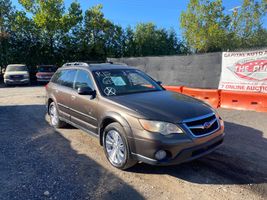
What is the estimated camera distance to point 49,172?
13.8 feet

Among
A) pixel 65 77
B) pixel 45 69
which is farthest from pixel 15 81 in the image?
pixel 65 77

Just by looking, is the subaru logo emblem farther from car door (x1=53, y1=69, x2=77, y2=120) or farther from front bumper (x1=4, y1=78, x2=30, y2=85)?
front bumper (x1=4, y1=78, x2=30, y2=85)

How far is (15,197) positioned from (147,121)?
2055mm

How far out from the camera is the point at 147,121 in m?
3.79

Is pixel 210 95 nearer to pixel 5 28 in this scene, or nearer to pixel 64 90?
pixel 64 90

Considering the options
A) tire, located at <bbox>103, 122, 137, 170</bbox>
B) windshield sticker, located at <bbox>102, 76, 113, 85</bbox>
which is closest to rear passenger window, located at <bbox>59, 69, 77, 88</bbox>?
windshield sticker, located at <bbox>102, 76, 113, 85</bbox>

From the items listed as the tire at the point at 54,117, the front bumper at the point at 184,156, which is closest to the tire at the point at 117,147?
the front bumper at the point at 184,156

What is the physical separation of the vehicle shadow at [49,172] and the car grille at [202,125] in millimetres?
1206

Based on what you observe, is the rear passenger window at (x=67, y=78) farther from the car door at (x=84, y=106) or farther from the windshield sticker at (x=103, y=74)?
the windshield sticker at (x=103, y=74)

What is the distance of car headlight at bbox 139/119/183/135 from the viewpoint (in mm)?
3711

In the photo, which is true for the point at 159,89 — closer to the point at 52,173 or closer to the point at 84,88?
the point at 84,88

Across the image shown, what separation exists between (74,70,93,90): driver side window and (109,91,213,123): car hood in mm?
827

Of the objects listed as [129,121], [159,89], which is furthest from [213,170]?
[159,89]

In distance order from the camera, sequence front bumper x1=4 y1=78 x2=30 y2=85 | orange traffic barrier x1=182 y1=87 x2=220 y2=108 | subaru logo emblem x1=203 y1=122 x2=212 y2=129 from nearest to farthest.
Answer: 1. subaru logo emblem x1=203 y1=122 x2=212 y2=129
2. orange traffic barrier x1=182 y1=87 x2=220 y2=108
3. front bumper x1=4 y1=78 x2=30 y2=85
